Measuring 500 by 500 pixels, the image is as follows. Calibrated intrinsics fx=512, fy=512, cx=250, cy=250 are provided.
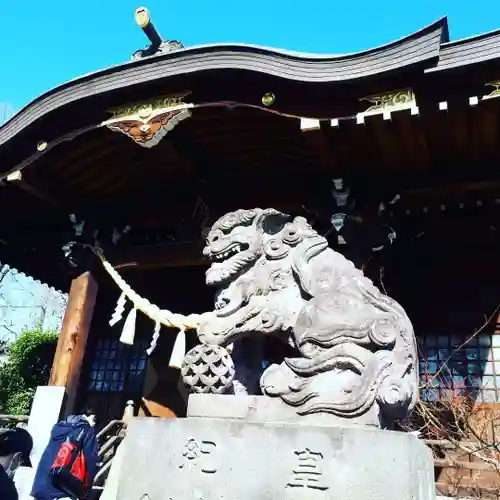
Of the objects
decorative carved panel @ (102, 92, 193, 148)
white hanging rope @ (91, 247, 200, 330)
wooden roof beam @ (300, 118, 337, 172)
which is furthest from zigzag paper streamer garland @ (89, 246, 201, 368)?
wooden roof beam @ (300, 118, 337, 172)

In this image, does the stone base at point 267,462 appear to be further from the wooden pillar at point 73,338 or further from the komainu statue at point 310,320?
the wooden pillar at point 73,338

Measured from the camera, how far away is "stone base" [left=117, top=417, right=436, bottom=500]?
8.48 feet

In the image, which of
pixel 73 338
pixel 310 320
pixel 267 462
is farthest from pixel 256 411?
pixel 73 338

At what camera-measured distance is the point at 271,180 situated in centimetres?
669

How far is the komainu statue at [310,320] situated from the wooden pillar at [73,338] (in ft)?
13.1

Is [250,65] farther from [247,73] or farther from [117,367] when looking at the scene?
[117,367]

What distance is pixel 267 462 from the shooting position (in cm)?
277

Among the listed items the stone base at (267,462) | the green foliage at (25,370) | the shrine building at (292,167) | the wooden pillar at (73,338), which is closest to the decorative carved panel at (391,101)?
the shrine building at (292,167)

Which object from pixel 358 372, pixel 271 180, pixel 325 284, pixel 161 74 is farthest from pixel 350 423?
pixel 161 74

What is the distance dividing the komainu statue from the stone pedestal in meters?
0.20

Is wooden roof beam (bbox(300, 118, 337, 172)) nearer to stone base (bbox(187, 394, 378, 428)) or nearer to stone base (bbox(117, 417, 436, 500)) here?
stone base (bbox(187, 394, 378, 428))

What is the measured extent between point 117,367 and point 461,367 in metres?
5.90

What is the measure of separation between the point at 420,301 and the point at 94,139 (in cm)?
495

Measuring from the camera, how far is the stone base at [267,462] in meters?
2.58
